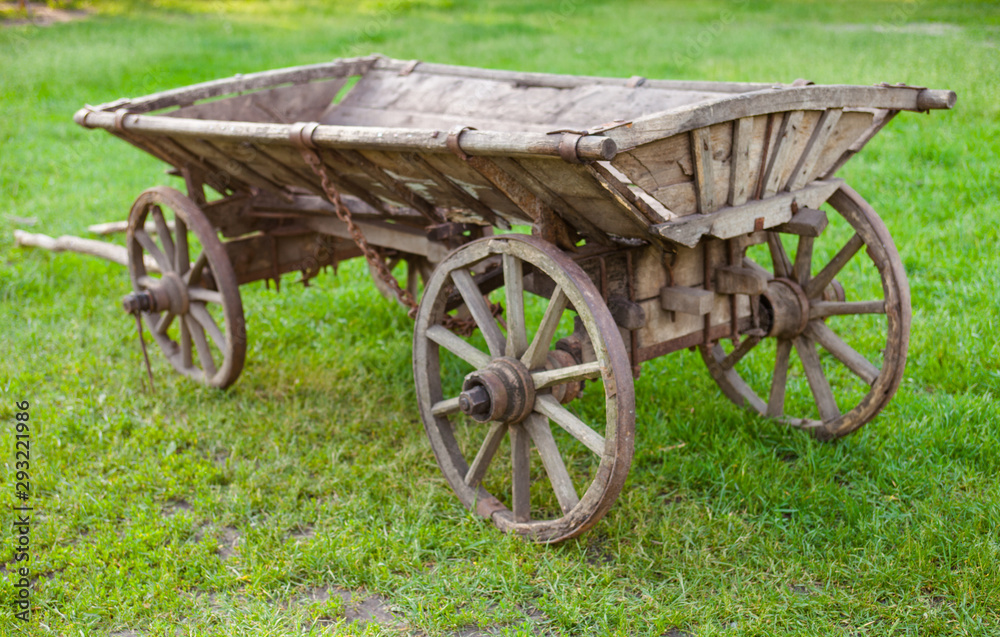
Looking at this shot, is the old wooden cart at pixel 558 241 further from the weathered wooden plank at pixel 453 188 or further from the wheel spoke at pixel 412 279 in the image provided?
the wheel spoke at pixel 412 279

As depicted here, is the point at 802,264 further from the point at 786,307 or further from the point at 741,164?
the point at 741,164

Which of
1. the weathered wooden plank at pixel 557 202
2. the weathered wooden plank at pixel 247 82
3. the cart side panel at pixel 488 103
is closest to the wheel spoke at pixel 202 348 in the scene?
the weathered wooden plank at pixel 247 82

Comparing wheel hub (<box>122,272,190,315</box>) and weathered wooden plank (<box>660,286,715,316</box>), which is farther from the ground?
weathered wooden plank (<box>660,286,715,316</box>)

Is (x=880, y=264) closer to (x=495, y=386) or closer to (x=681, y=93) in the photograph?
(x=681, y=93)

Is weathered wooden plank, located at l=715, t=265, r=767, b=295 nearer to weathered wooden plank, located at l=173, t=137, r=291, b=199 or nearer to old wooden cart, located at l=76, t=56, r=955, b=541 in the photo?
old wooden cart, located at l=76, t=56, r=955, b=541

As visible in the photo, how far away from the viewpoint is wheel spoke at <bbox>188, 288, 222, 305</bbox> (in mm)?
4156

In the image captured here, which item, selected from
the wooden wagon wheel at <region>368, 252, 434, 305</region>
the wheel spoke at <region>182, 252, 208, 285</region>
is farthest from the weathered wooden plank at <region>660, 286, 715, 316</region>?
the wheel spoke at <region>182, 252, 208, 285</region>

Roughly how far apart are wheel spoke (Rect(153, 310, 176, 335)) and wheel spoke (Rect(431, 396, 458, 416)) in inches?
74.6

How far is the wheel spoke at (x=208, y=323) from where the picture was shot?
4.21 metres

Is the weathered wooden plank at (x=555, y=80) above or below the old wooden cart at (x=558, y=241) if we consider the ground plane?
above

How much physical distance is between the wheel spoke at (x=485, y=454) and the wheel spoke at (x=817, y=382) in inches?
51.4

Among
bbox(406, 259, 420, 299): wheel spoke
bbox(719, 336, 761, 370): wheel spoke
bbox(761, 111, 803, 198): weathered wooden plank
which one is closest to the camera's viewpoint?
bbox(761, 111, 803, 198): weathered wooden plank

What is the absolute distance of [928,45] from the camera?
938 cm

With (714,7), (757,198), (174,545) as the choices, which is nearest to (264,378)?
(174,545)
